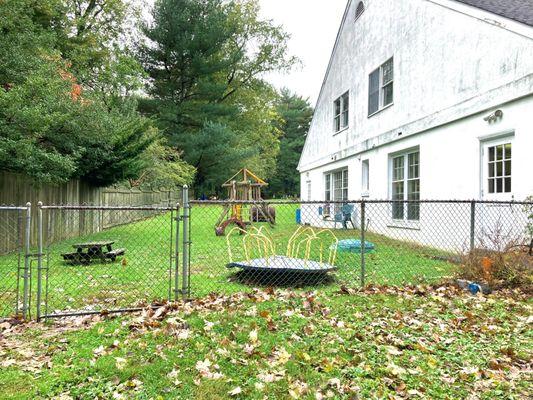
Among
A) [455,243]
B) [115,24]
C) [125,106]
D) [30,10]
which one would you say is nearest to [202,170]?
[115,24]

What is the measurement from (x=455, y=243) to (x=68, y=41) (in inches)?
686

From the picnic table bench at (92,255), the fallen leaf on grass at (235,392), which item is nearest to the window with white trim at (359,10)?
the picnic table bench at (92,255)

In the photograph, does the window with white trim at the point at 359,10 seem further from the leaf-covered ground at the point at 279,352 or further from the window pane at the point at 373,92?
the leaf-covered ground at the point at 279,352

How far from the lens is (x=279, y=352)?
Answer: 3.77 meters

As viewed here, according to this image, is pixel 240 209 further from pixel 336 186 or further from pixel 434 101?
pixel 434 101

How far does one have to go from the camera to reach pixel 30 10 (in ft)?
35.2

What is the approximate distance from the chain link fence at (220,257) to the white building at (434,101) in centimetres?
53

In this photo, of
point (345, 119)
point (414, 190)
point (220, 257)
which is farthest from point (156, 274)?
→ point (345, 119)

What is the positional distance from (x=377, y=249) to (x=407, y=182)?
242cm

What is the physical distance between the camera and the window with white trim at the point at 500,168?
776 cm

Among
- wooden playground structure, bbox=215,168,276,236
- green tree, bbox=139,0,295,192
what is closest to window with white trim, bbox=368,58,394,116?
wooden playground structure, bbox=215,168,276,236

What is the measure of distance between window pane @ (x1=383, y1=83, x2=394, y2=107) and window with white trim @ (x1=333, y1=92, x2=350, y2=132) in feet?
9.11

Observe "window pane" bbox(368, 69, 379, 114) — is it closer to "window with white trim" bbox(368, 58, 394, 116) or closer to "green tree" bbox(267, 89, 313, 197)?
"window with white trim" bbox(368, 58, 394, 116)

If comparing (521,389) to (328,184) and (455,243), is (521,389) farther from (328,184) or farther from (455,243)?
(328,184)
